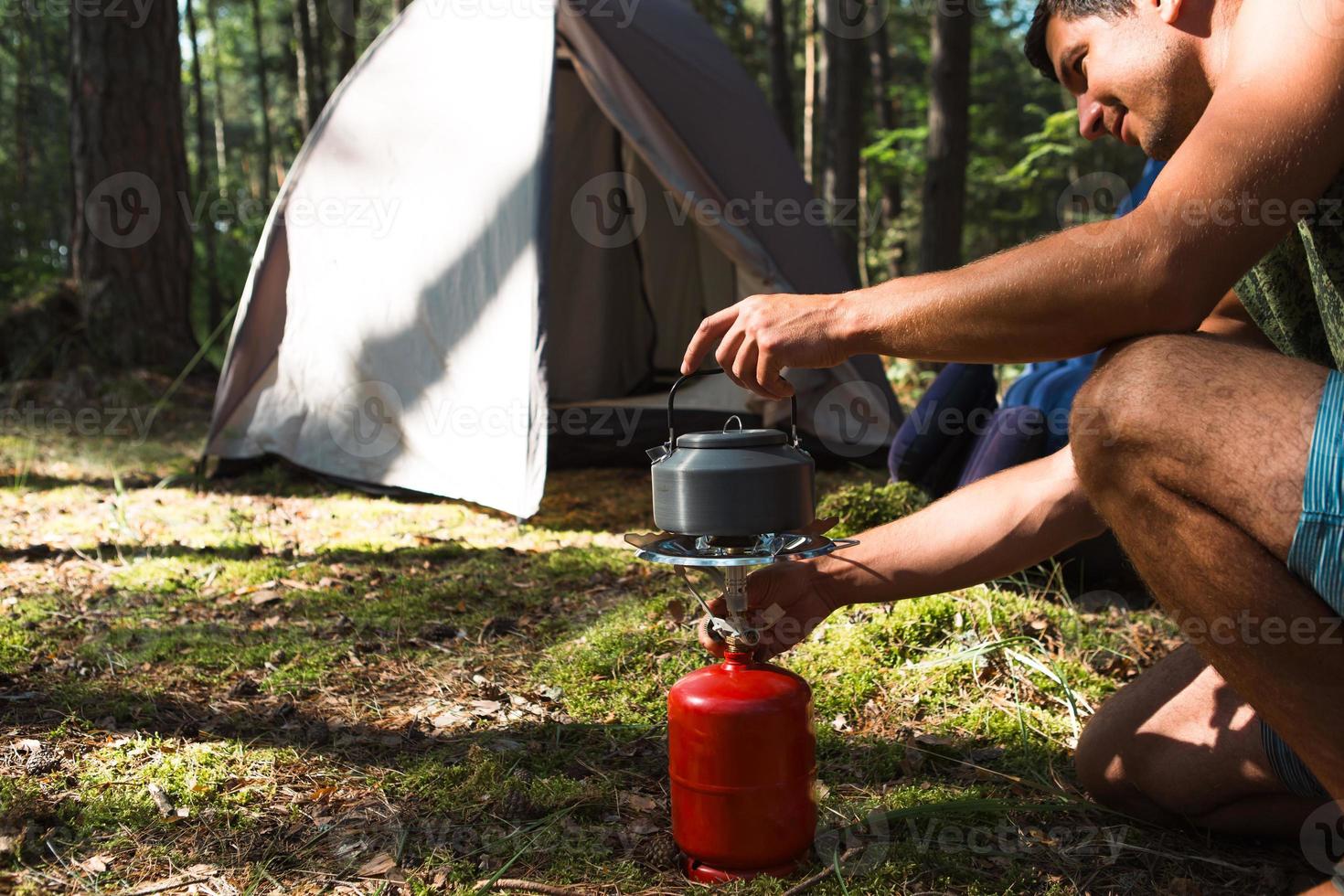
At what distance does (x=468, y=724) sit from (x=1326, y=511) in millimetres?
1681

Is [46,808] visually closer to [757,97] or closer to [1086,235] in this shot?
[1086,235]

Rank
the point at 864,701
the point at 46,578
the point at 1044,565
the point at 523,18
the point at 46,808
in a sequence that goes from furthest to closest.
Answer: the point at 523,18 → the point at 46,578 → the point at 1044,565 → the point at 864,701 → the point at 46,808

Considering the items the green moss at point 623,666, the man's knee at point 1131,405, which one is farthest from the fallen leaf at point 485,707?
the man's knee at point 1131,405

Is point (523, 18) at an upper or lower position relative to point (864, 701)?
upper

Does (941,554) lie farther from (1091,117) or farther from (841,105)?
(841,105)

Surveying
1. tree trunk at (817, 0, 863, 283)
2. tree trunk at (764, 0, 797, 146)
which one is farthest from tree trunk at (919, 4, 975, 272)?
tree trunk at (764, 0, 797, 146)

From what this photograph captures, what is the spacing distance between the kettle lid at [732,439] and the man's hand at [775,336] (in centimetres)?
7

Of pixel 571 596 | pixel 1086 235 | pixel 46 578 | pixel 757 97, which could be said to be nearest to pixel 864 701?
pixel 571 596

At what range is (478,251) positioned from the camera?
13.8 feet

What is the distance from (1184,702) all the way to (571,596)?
1746 millimetres

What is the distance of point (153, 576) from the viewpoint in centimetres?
324

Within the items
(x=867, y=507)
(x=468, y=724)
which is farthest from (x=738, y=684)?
(x=867, y=507)
